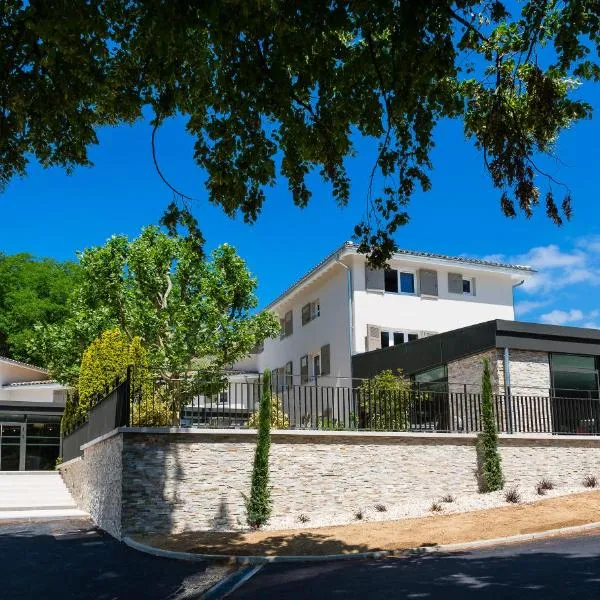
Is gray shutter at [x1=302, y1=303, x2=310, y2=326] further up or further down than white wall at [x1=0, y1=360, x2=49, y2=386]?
further up

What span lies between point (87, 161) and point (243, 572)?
6745 millimetres

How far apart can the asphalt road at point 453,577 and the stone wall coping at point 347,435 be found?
176 inches

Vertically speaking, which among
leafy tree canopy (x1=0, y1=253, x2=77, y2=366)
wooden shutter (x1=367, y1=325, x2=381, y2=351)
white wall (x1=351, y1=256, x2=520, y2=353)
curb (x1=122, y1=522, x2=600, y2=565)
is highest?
leafy tree canopy (x1=0, y1=253, x2=77, y2=366)

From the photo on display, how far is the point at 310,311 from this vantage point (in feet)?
123

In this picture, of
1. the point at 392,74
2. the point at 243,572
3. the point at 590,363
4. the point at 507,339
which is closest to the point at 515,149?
the point at 392,74

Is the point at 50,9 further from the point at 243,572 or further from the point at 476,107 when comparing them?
the point at 243,572

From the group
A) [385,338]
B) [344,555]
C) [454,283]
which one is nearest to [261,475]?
[344,555]

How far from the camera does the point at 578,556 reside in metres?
11.2

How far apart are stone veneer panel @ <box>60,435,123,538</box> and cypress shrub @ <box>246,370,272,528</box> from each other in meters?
2.82

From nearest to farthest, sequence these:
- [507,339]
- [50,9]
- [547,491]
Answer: [50,9], [547,491], [507,339]

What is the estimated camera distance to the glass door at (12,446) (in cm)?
3819

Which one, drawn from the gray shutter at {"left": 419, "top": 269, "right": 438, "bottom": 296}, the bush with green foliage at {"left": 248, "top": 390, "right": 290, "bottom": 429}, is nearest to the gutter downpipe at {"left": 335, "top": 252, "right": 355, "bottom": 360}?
the gray shutter at {"left": 419, "top": 269, "right": 438, "bottom": 296}

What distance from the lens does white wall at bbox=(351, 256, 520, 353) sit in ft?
106

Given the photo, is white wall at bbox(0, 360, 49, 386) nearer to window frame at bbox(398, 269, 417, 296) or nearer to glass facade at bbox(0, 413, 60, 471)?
glass facade at bbox(0, 413, 60, 471)
